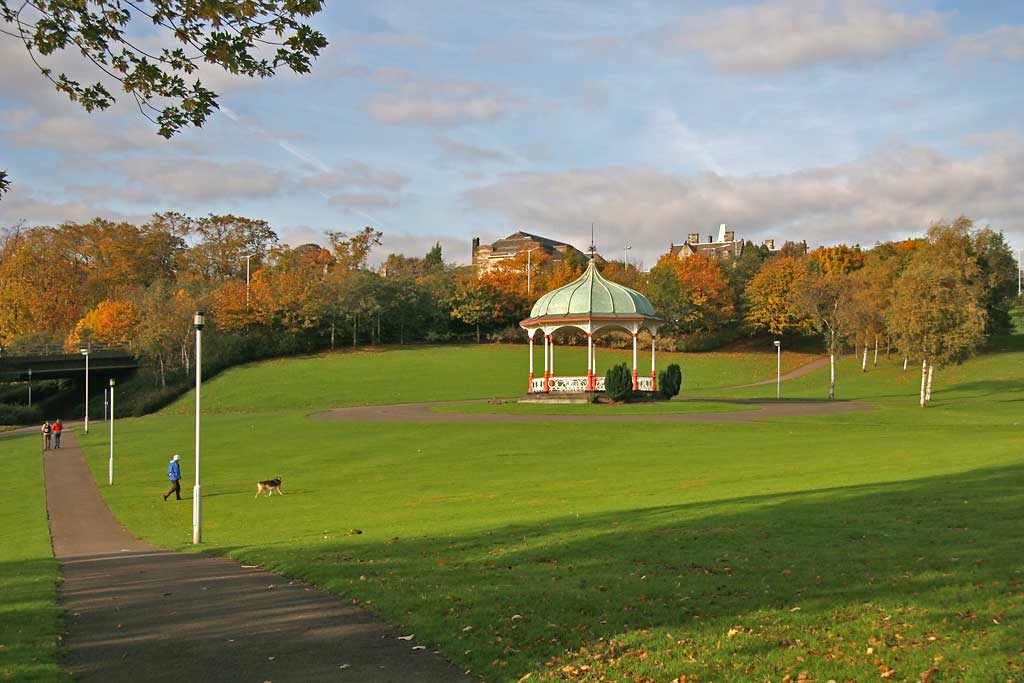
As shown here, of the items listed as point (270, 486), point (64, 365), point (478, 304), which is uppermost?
point (478, 304)

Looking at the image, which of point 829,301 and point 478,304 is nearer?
point 829,301

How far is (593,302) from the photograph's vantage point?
179 feet

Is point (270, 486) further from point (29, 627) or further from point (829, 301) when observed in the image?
point (829, 301)

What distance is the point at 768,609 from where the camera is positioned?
873cm

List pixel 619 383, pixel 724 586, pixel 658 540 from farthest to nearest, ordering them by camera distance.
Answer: pixel 619 383 → pixel 658 540 → pixel 724 586

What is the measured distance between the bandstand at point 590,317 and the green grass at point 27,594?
3106 centimetres

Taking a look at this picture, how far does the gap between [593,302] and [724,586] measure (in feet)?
148

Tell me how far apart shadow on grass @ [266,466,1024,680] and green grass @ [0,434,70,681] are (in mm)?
3125

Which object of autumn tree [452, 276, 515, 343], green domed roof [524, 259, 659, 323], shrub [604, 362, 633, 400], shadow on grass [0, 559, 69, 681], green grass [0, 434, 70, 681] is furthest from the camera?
autumn tree [452, 276, 515, 343]

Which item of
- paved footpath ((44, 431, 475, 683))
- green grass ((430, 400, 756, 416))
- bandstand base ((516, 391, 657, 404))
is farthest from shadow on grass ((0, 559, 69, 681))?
bandstand base ((516, 391, 657, 404))

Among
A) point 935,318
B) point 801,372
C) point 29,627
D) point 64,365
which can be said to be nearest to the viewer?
point 29,627

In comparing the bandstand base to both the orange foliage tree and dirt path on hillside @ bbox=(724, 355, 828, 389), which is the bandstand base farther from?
the orange foliage tree

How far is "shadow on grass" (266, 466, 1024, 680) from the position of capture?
24.7 feet

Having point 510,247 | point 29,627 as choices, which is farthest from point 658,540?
point 510,247
